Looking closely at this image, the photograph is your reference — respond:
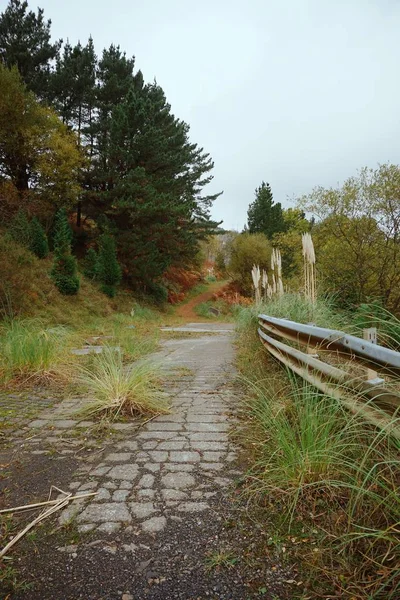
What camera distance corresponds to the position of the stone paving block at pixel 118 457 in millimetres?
2138

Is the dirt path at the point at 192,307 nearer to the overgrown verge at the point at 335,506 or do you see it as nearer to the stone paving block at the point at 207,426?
the stone paving block at the point at 207,426

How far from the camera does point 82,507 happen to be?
5.40 ft

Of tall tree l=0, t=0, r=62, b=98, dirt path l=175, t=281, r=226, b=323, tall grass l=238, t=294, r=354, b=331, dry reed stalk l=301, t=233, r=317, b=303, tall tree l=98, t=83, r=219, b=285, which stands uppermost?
tall tree l=0, t=0, r=62, b=98

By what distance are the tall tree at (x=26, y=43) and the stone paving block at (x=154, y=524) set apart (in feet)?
85.5

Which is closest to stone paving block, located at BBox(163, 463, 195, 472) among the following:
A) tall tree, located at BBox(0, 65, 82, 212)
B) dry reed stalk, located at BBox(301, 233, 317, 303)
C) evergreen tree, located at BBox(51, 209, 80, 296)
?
dry reed stalk, located at BBox(301, 233, 317, 303)

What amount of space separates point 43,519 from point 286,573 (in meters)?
1.12

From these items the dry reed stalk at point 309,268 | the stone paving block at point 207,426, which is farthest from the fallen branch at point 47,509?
the dry reed stalk at point 309,268

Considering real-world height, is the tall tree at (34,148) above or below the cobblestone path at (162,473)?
above

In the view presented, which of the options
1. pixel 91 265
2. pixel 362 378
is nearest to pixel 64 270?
pixel 91 265

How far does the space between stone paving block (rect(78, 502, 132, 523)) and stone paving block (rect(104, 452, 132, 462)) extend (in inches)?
18.8

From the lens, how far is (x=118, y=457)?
2174 mm

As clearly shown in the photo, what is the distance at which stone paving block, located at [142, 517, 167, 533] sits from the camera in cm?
146

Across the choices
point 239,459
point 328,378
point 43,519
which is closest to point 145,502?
point 43,519

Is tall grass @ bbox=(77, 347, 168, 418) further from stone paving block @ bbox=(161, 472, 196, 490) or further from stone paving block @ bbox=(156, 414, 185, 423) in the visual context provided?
stone paving block @ bbox=(161, 472, 196, 490)
